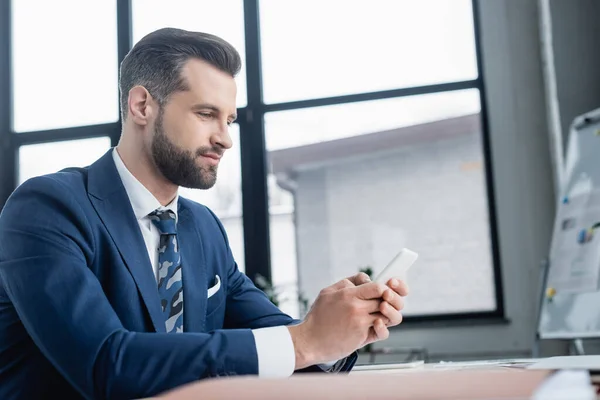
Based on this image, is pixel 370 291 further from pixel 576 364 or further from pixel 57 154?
pixel 57 154

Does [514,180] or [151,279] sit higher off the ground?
[514,180]

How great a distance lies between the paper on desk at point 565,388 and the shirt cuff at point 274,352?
668 mm

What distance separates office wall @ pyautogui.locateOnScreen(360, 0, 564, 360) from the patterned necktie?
9.33 feet

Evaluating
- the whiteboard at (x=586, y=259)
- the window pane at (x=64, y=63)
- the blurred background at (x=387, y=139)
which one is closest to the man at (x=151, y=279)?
the whiteboard at (x=586, y=259)

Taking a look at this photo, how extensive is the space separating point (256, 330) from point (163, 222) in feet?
1.47

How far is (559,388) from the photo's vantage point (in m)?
0.29

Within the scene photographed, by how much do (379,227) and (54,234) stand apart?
3.22 m

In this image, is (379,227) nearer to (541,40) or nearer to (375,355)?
(375,355)

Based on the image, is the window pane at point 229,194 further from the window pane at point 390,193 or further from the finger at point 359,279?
the finger at point 359,279

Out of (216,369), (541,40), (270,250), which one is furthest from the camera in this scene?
(270,250)

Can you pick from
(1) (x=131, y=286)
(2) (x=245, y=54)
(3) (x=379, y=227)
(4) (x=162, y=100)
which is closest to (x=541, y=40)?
(3) (x=379, y=227)

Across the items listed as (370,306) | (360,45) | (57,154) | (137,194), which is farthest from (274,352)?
(57,154)

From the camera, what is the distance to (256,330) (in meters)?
1.00

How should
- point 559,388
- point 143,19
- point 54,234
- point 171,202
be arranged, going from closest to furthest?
1. point 559,388
2. point 54,234
3. point 171,202
4. point 143,19
